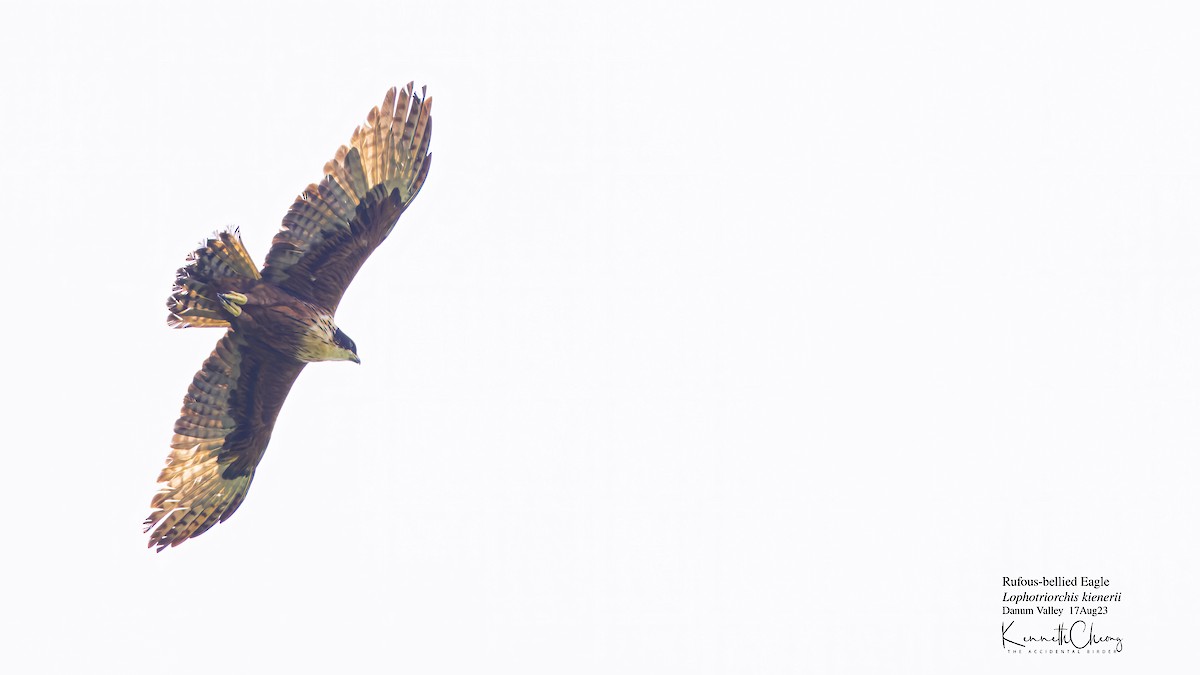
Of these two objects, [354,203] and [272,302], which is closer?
[272,302]

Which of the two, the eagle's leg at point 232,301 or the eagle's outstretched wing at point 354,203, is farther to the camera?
the eagle's outstretched wing at point 354,203

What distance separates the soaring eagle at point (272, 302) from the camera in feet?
60.3

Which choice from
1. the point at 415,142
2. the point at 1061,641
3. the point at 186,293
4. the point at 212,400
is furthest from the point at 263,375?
the point at 1061,641

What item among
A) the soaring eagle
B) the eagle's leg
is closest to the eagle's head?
the soaring eagle

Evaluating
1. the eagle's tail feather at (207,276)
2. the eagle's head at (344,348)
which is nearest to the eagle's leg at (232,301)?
the eagle's tail feather at (207,276)

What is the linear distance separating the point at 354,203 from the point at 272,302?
1557mm

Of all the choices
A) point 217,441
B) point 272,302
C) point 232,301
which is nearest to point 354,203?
point 272,302

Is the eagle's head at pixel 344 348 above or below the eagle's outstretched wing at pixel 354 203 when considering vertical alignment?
below

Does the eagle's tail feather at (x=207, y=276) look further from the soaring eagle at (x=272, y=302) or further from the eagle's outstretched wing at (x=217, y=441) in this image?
the eagle's outstretched wing at (x=217, y=441)

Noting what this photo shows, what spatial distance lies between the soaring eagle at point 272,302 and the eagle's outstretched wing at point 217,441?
0.01 metres

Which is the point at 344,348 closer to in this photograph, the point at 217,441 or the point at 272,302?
the point at 272,302

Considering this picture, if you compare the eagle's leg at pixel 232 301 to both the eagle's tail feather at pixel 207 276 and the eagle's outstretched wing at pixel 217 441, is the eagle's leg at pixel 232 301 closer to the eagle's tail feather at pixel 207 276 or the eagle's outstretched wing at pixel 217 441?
the eagle's tail feather at pixel 207 276

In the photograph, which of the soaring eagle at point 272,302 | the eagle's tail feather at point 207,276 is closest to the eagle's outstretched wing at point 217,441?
the soaring eagle at point 272,302

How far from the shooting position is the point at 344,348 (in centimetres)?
1903
